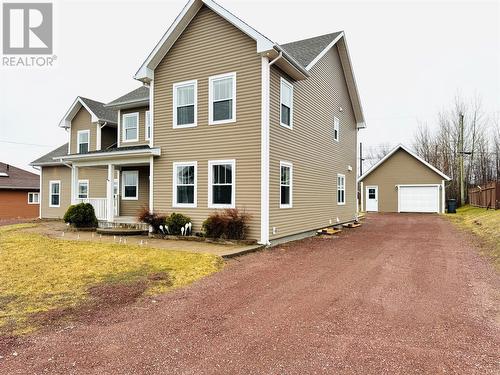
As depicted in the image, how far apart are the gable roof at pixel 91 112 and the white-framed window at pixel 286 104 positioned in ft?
37.3

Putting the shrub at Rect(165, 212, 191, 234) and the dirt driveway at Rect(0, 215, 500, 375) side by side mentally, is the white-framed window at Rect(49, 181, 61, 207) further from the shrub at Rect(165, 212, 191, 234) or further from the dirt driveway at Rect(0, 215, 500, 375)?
the dirt driveway at Rect(0, 215, 500, 375)

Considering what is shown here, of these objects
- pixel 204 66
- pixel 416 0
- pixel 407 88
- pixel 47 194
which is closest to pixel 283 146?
pixel 204 66

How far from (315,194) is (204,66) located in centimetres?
689

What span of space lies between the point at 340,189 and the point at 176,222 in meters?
9.84

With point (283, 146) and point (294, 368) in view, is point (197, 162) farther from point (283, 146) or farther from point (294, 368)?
point (294, 368)

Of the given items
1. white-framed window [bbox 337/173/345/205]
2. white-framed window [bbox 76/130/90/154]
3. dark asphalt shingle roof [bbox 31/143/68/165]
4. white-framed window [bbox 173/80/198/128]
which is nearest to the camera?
white-framed window [bbox 173/80/198/128]

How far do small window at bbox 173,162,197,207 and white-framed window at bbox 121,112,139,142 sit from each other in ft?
17.7

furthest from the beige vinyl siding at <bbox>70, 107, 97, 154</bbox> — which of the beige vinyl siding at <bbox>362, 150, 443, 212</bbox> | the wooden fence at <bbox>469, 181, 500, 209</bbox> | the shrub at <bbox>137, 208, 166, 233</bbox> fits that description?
the wooden fence at <bbox>469, 181, 500, 209</bbox>

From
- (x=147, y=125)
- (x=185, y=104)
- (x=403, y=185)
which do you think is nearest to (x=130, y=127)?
(x=147, y=125)

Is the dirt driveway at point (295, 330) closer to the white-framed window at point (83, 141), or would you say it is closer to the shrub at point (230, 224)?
the shrub at point (230, 224)

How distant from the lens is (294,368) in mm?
3297

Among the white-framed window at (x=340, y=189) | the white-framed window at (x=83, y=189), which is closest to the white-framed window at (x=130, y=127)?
the white-framed window at (x=83, y=189)

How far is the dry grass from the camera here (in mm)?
5223

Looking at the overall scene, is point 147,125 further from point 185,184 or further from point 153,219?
point 153,219
